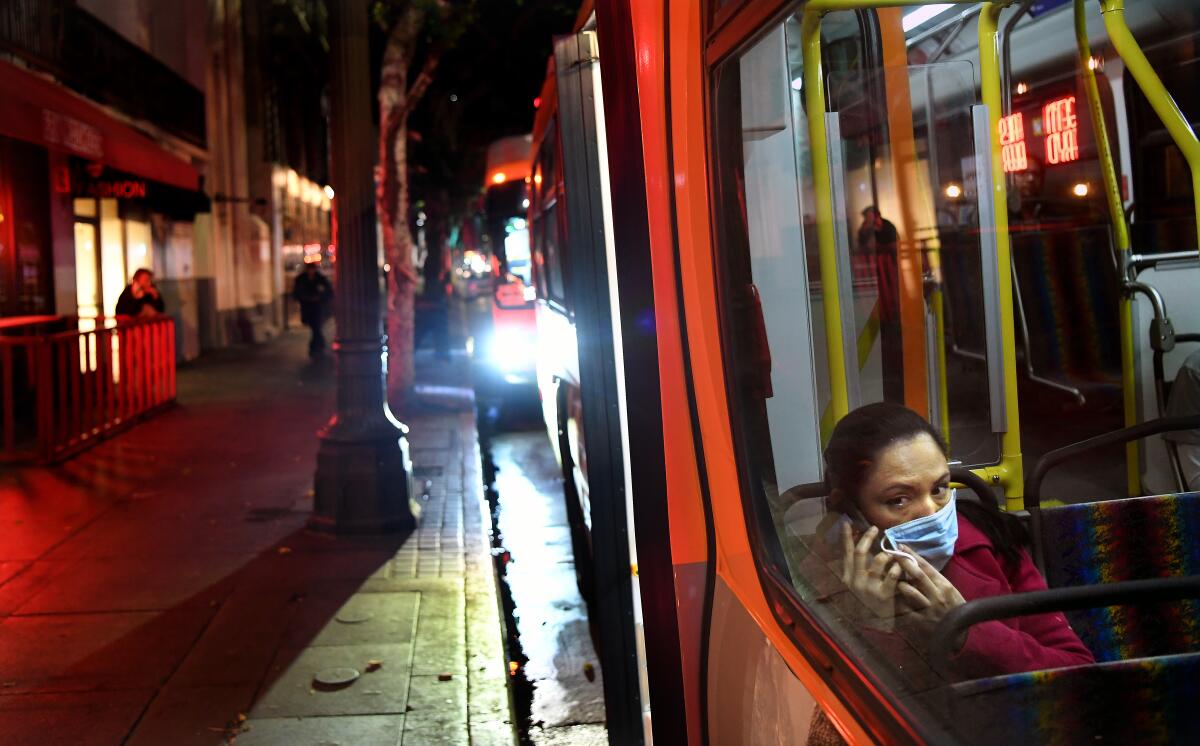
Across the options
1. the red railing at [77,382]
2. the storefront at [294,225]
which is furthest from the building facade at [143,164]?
the red railing at [77,382]

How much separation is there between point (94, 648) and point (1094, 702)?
16.1ft

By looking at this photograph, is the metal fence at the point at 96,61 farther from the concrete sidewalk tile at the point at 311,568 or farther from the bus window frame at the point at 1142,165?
the bus window frame at the point at 1142,165

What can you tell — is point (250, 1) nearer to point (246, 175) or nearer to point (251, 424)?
point (246, 175)

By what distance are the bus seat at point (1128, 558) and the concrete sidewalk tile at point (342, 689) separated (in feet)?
9.77

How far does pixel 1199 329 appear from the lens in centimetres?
465

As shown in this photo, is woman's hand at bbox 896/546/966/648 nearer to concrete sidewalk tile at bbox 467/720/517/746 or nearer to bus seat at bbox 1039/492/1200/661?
bus seat at bbox 1039/492/1200/661

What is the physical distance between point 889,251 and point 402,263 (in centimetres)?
1102

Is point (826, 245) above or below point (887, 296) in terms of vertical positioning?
above

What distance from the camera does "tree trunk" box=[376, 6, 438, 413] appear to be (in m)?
13.4

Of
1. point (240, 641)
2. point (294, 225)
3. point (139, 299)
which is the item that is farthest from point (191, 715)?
point (294, 225)

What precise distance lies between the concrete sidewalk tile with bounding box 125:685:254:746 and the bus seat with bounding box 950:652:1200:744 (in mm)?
3535

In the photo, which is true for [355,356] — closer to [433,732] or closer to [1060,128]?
[433,732]

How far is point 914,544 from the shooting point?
2.27 metres

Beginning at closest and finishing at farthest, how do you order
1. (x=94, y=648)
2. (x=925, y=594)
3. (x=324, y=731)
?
(x=925, y=594)
(x=324, y=731)
(x=94, y=648)
